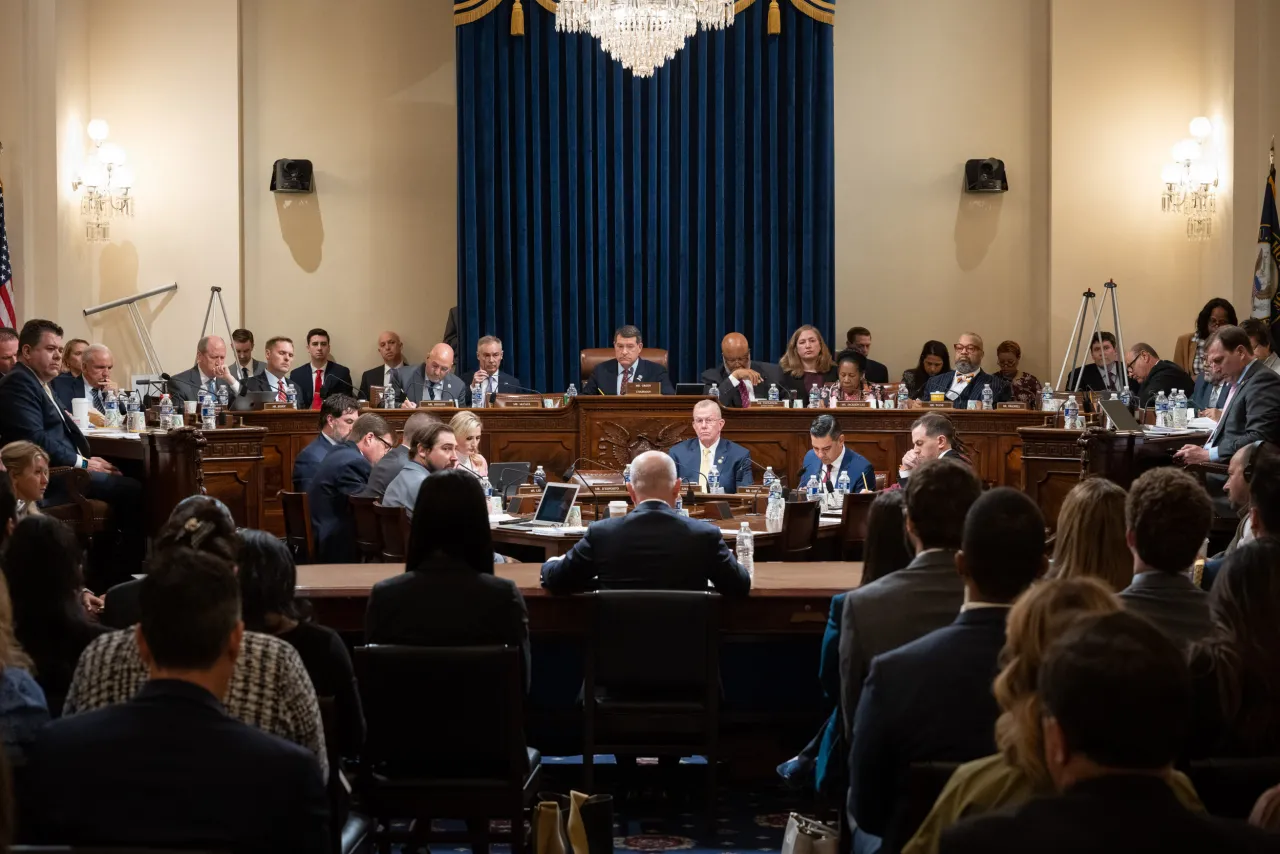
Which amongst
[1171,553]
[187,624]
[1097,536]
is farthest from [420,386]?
[187,624]

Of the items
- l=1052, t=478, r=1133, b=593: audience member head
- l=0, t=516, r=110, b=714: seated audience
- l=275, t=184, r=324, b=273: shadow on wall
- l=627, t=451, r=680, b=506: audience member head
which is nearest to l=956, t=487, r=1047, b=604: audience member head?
l=1052, t=478, r=1133, b=593: audience member head

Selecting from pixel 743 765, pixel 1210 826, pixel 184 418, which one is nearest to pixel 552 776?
pixel 743 765

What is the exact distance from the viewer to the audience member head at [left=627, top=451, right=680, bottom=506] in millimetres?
5090

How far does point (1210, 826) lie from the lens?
1.79 metres

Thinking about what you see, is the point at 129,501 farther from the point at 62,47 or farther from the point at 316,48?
the point at 316,48

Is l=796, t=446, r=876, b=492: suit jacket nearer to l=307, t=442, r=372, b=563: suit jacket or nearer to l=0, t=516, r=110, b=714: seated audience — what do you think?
l=307, t=442, r=372, b=563: suit jacket

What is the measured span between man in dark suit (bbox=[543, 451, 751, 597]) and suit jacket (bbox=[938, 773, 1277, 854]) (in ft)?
10.1

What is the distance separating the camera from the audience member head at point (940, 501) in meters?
3.47

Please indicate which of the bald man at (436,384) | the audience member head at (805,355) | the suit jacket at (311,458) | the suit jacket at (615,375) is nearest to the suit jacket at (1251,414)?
the audience member head at (805,355)

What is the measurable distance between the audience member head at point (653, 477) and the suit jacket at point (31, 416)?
14.2 feet

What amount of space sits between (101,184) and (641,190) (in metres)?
4.39

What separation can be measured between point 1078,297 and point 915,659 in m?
10.3

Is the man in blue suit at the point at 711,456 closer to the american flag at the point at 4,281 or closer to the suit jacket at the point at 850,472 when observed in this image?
the suit jacket at the point at 850,472

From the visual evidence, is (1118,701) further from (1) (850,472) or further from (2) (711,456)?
(2) (711,456)
